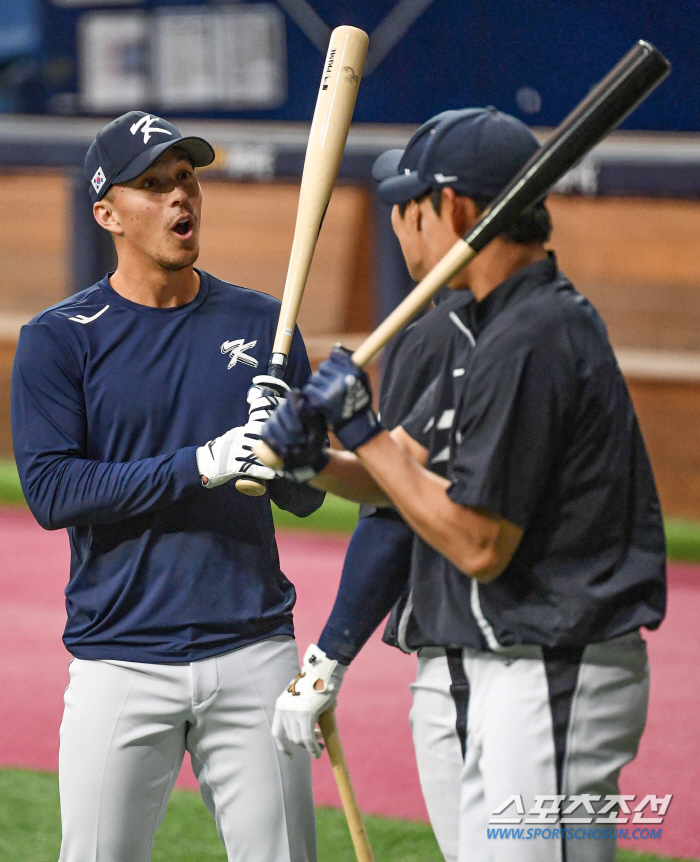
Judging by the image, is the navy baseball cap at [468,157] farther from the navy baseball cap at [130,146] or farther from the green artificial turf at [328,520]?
the green artificial turf at [328,520]

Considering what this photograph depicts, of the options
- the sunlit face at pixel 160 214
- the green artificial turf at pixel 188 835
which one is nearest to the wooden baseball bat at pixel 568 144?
the sunlit face at pixel 160 214

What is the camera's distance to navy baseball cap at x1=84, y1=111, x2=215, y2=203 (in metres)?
2.58

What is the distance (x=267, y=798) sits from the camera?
97.6 inches

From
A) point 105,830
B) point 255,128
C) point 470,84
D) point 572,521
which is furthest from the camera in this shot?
point 255,128

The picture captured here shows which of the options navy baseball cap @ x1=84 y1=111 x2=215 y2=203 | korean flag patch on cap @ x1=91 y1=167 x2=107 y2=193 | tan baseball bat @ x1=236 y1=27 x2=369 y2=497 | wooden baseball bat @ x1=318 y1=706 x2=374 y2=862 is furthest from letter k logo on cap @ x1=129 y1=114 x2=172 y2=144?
wooden baseball bat @ x1=318 y1=706 x2=374 y2=862

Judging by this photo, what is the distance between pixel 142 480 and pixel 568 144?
3.45 ft

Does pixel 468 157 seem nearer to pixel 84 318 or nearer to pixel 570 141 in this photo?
pixel 570 141

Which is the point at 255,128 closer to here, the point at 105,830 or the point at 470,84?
the point at 470,84

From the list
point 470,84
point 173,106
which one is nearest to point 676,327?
point 470,84

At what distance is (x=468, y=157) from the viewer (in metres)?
2.04

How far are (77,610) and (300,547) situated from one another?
478 cm

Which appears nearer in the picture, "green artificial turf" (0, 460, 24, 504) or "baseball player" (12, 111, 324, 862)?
"baseball player" (12, 111, 324, 862)

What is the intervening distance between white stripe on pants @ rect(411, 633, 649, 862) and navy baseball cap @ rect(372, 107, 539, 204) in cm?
78

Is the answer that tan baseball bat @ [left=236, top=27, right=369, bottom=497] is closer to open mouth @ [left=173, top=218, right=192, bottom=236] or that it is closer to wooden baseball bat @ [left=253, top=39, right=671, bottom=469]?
open mouth @ [left=173, top=218, right=192, bottom=236]
